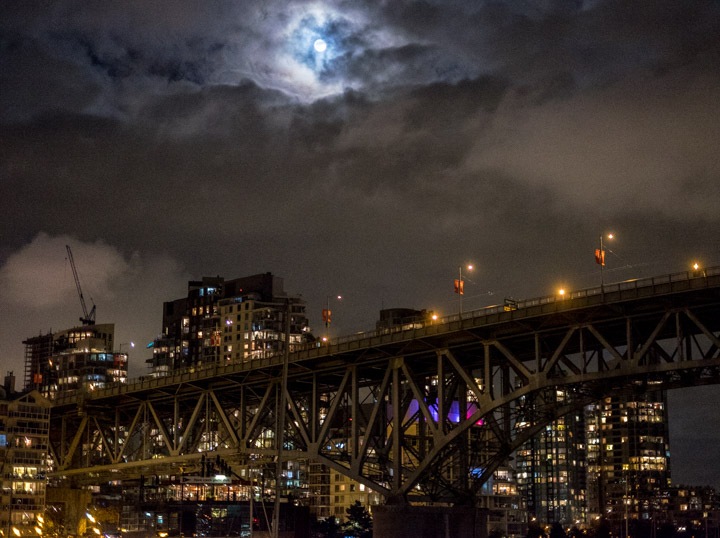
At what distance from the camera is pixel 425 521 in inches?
3615

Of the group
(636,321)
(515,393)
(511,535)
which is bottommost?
(511,535)

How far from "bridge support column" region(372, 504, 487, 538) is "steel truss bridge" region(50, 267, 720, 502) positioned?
128cm

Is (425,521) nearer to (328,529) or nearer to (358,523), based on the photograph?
(358,523)

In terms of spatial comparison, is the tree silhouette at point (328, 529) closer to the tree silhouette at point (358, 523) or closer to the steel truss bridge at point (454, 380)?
the tree silhouette at point (358, 523)

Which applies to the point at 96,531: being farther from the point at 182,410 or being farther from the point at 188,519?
the point at 182,410

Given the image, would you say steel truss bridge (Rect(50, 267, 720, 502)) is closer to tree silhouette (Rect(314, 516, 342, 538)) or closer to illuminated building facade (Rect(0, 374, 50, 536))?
illuminated building facade (Rect(0, 374, 50, 536))

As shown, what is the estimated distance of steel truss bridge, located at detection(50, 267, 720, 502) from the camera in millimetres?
76562

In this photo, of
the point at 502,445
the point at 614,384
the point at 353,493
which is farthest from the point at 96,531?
the point at 614,384

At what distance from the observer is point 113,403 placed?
5202 inches

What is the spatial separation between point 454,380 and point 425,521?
1267 centimetres

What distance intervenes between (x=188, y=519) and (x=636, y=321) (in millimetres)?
99311

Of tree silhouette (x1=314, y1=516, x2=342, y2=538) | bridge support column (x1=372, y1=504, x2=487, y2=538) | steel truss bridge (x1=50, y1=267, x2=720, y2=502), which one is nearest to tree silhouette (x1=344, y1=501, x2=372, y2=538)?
tree silhouette (x1=314, y1=516, x2=342, y2=538)

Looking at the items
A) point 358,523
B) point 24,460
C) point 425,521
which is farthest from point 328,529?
point 425,521

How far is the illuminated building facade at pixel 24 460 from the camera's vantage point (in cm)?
13212
